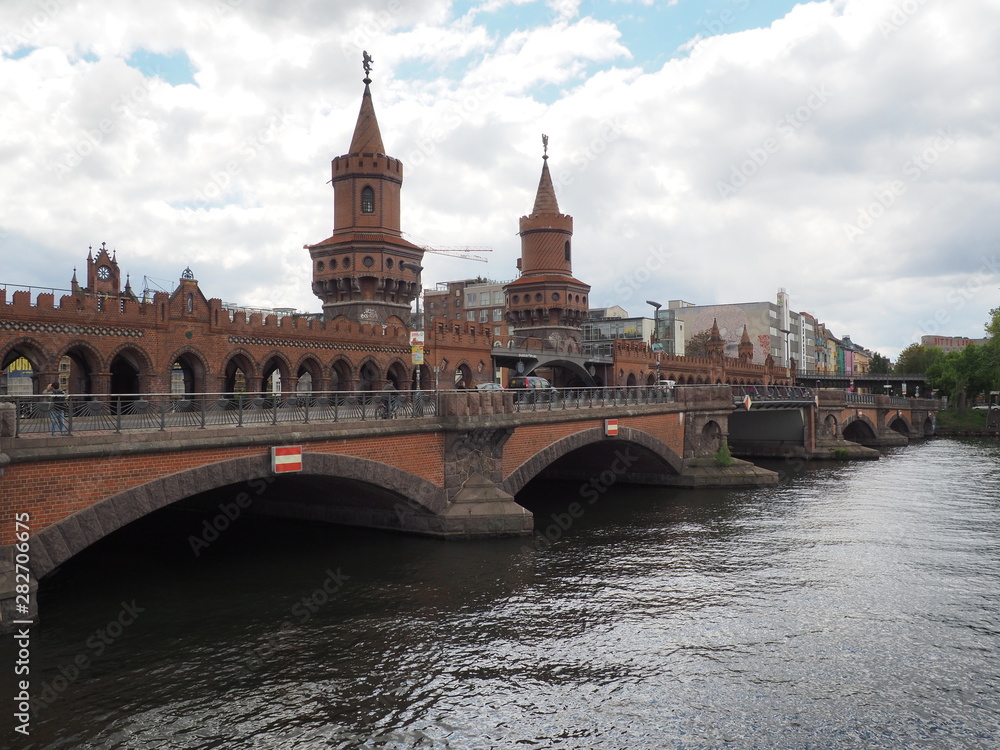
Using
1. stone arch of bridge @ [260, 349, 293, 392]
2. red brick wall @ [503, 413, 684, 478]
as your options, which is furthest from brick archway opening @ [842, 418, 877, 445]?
stone arch of bridge @ [260, 349, 293, 392]

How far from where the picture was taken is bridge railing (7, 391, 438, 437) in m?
16.6

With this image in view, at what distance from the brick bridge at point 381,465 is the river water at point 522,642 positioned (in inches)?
56.9

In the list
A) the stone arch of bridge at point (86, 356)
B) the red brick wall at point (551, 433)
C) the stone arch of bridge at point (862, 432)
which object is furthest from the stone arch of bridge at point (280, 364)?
the stone arch of bridge at point (862, 432)

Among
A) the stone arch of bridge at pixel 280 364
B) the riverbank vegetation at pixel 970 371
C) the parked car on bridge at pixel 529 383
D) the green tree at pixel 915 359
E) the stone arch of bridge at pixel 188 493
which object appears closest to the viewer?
the stone arch of bridge at pixel 188 493

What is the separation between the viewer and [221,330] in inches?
1278

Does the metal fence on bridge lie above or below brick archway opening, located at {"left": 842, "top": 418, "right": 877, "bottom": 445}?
above

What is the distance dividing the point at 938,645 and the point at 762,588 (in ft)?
16.8

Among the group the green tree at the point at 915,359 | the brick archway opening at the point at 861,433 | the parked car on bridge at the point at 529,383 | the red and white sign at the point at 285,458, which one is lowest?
the brick archway opening at the point at 861,433

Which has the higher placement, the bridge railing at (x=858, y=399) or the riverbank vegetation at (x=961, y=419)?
the bridge railing at (x=858, y=399)

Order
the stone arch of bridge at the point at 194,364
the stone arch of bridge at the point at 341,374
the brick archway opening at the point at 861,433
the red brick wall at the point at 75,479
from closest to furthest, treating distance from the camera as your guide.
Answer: the red brick wall at the point at 75,479, the stone arch of bridge at the point at 194,364, the stone arch of bridge at the point at 341,374, the brick archway opening at the point at 861,433

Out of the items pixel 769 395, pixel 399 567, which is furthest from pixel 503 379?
pixel 399 567

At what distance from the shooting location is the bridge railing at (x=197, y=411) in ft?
54.6

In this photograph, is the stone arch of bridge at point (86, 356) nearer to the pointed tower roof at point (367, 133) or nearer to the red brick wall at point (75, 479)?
the red brick wall at point (75, 479)

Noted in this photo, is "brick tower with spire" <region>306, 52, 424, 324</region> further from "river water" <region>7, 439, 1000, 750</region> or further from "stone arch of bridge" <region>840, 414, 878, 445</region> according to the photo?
"stone arch of bridge" <region>840, 414, 878, 445</region>
